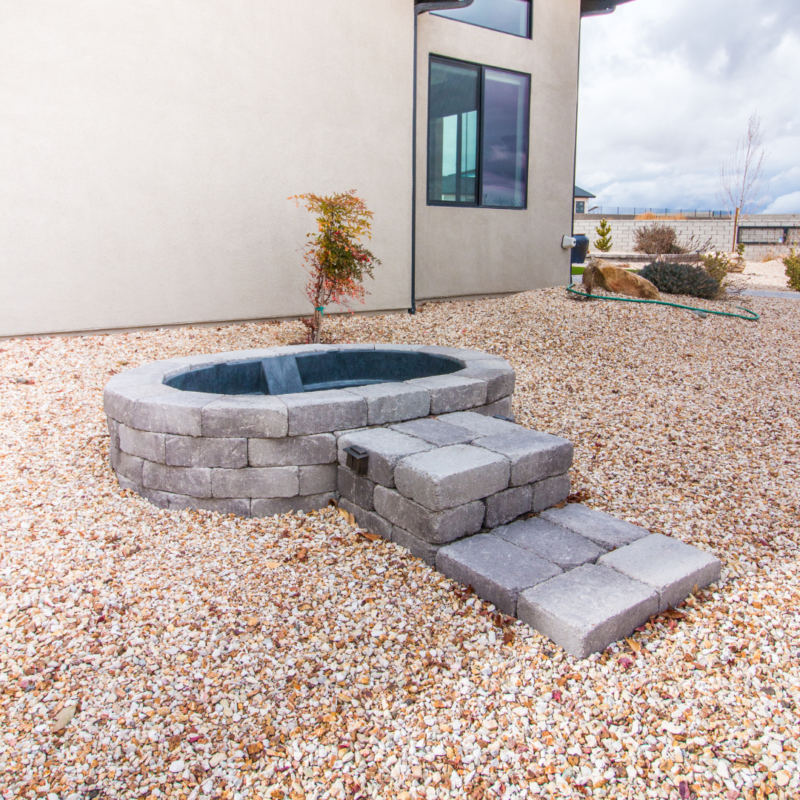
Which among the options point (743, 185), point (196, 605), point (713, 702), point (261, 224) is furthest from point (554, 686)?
point (743, 185)

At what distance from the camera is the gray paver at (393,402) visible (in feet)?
9.89

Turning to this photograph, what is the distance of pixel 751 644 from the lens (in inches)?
80.5

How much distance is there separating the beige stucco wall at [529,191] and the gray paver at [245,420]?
5.09m

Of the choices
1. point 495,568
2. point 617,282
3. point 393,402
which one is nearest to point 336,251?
point 393,402

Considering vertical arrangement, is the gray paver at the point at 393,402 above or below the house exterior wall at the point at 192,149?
below

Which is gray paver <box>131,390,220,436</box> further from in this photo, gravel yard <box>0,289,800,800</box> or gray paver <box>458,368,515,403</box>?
gray paver <box>458,368,515,403</box>

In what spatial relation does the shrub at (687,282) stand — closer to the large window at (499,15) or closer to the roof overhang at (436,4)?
the large window at (499,15)

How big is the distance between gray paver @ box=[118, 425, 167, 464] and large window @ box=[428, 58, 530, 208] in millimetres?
5514

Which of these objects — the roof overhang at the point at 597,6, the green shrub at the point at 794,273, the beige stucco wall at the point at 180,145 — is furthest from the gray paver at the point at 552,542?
the green shrub at the point at 794,273

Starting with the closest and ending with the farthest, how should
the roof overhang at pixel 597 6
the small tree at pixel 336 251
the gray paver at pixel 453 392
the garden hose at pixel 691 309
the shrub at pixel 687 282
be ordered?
the gray paver at pixel 453 392
the small tree at pixel 336 251
the garden hose at pixel 691 309
the shrub at pixel 687 282
the roof overhang at pixel 597 6

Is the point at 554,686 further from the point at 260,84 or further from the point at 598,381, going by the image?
the point at 260,84

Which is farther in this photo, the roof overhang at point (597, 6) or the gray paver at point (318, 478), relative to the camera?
the roof overhang at point (597, 6)

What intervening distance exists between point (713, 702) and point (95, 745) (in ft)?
5.66

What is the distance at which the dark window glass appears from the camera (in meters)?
7.60
